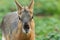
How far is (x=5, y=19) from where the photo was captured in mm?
11797

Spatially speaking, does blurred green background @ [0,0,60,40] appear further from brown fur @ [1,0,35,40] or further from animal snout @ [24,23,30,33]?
animal snout @ [24,23,30,33]

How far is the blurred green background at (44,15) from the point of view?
1304 centimetres

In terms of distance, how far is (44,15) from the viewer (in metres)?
17.0

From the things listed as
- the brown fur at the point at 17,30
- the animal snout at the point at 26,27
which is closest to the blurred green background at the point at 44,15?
the brown fur at the point at 17,30

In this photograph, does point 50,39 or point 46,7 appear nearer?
point 50,39

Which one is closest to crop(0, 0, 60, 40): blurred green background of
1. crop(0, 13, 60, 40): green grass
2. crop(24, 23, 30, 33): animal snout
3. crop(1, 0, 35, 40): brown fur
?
crop(0, 13, 60, 40): green grass

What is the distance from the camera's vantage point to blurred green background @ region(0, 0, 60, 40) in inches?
513

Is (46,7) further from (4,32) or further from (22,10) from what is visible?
(22,10)

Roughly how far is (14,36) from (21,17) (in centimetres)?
96

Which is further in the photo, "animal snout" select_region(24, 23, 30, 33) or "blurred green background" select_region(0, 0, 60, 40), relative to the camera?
"blurred green background" select_region(0, 0, 60, 40)

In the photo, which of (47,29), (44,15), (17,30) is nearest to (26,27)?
(17,30)

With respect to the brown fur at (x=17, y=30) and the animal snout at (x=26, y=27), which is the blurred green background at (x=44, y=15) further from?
the animal snout at (x=26, y=27)

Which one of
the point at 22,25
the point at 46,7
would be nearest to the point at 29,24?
the point at 22,25

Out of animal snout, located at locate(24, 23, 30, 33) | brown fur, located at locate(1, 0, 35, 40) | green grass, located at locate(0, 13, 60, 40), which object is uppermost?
animal snout, located at locate(24, 23, 30, 33)
